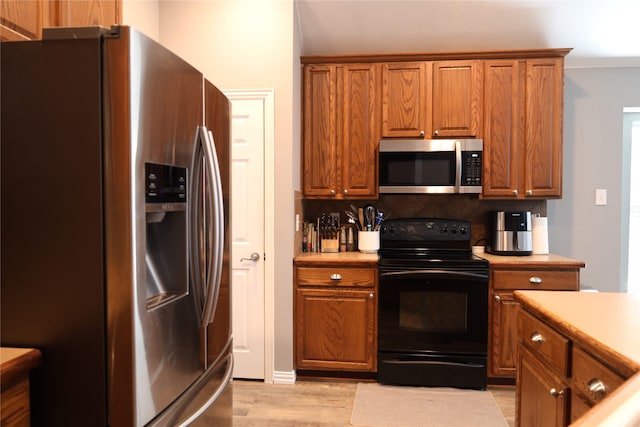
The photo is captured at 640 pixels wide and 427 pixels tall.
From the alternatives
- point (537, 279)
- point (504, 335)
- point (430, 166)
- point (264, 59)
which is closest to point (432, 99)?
point (430, 166)

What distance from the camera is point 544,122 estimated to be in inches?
123

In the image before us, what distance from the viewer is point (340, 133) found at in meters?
3.27

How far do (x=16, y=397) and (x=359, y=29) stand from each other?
124 inches

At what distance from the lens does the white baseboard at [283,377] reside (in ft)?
9.66

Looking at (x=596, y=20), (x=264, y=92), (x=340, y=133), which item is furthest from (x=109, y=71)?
(x=596, y=20)

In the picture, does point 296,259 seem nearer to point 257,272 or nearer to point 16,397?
point 257,272

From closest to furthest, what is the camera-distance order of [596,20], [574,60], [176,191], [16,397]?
[16,397] → [176,191] → [596,20] → [574,60]

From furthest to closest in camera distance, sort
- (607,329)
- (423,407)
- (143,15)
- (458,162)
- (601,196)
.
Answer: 1. (601,196)
2. (458,162)
3. (143,15)
4. (423,407)
5. (607,329)

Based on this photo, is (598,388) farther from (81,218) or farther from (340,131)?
(340,131)

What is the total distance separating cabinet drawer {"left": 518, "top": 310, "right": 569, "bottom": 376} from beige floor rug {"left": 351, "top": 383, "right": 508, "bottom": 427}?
1039 mm

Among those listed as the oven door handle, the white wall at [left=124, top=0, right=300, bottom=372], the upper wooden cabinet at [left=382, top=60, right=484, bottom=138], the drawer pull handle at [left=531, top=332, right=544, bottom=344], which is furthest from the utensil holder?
the drawer pull handle at [left=531, top=332, right=544, bottom=344]

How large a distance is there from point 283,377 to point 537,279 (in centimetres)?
189

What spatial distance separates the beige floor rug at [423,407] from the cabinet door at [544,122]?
64.2 inches

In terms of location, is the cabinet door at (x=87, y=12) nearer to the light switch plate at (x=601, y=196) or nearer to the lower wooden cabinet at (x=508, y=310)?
the lower wooden cabinet at (x=508, y=310)
